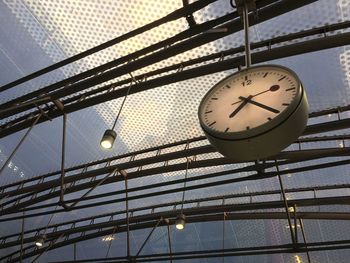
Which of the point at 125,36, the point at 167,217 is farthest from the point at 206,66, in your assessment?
the point at 167,217

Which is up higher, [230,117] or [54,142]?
[54,142]

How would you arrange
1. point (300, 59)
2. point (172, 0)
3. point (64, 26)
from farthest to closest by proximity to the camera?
1. point (300, 59)
2. point (64, 26)
3. point (172, 0)

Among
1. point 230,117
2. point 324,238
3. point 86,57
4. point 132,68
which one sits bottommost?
A: point 230,117

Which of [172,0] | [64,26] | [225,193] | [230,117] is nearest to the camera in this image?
[230,117]

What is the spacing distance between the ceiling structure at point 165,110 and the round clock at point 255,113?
2.50 m

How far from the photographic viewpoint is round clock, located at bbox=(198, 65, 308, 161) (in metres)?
3.32

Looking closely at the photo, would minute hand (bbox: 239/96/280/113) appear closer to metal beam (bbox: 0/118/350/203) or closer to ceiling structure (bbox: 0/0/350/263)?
ceiling structure (bbox: 0/0/350/263)

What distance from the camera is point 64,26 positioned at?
7.98 m

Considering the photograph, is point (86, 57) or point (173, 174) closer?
point (86, 57)

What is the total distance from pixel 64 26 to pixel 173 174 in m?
7.34

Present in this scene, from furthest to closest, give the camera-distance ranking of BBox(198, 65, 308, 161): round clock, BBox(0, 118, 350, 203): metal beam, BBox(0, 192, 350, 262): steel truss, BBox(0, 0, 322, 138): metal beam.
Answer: BBox(0, 192, 350, 262): steel truss, BBox(0, 118, 350, 203): metal beam, BBox(0, 0, 322, 138): metal beam, BBox(198, 65, 308, 161): round clock

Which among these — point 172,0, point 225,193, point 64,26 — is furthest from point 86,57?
point 225,193

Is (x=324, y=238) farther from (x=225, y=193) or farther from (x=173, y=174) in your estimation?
(x=173, y=174)

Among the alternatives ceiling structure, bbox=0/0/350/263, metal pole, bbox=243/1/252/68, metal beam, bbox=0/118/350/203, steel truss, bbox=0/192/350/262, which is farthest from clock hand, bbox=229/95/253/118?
steel truss, bbox=0/192/350/262
